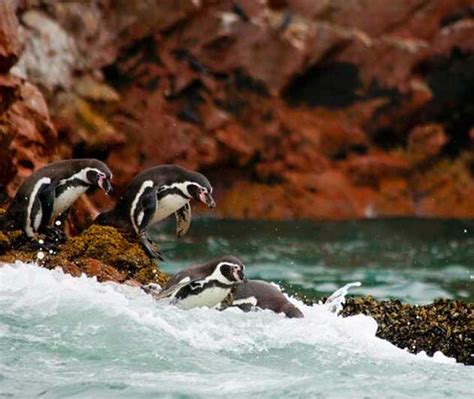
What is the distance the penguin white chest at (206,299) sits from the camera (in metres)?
8.83

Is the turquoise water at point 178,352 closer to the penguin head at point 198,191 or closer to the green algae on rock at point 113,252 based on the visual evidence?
the green algae on rock at point 113,252

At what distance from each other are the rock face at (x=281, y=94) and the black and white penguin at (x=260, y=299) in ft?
49.8

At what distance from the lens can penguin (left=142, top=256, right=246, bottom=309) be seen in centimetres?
880

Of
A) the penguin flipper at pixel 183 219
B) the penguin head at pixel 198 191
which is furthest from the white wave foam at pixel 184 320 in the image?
the penguin flipper at pixel 183 219

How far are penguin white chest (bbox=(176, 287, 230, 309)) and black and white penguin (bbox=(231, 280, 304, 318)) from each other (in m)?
0.20

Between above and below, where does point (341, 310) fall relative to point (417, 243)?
below

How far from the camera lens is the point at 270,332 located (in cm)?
852

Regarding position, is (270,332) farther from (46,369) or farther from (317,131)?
(317,131)

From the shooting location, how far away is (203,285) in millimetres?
8844

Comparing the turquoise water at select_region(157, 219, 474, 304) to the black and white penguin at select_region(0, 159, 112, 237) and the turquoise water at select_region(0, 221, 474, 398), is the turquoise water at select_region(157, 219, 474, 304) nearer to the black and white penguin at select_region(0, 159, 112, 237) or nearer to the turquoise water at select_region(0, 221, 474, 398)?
the black and white penguin at select_region(0, 159, 112, 237)

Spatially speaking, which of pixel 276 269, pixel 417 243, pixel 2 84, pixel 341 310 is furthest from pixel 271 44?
pixel 341 310

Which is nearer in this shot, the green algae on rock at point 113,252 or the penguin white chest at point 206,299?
the penguin white chest at point 206,299

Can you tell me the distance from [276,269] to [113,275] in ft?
26.4

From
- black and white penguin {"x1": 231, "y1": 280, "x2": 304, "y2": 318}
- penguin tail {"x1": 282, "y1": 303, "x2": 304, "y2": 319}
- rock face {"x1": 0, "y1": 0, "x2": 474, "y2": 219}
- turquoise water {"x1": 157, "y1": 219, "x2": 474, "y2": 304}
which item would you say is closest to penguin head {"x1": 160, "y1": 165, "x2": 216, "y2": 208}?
black and white penguin {"x1": 231, "y1": 280, "x2": 304, "y2": 318}
